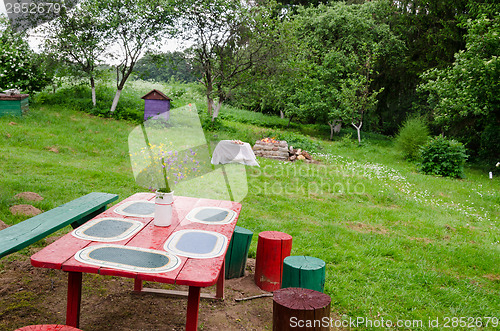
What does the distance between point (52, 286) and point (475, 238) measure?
604cm

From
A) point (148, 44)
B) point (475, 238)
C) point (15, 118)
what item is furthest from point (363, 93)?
point (15, 118)

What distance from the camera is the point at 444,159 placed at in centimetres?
1156

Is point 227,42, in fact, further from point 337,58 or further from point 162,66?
point 337,58

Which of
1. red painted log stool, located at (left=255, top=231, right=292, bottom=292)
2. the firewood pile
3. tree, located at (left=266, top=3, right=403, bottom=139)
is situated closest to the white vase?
red painted log stool, located at (left=255, top=231, right=292, bottom=292)

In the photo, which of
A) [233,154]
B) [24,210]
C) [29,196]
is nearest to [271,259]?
[24,210]

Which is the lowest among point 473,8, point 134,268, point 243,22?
point 134,268

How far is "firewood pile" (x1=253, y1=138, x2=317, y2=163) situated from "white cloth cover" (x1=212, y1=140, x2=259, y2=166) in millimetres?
1649

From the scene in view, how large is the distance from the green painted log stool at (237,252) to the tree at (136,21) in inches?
448

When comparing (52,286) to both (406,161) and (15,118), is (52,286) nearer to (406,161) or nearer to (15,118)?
(15,118)

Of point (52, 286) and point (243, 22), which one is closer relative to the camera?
point (52, 286)

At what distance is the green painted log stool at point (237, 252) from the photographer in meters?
3.83

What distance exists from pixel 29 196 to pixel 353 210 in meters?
5.52

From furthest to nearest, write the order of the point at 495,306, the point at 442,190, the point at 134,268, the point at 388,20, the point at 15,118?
the point at 388,20 → the point at 15,118 → the point at 442,190 → the point at 495,306 → the point at 134,268

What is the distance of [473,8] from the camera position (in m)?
13.6
